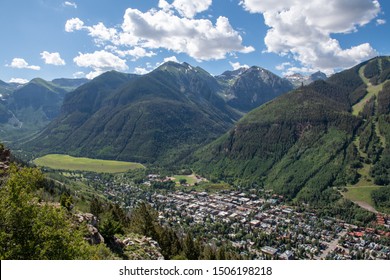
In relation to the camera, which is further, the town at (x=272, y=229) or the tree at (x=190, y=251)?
the town at (x=272, y=229)

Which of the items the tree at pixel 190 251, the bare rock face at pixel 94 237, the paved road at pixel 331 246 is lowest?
the paved road at pixel 331 246

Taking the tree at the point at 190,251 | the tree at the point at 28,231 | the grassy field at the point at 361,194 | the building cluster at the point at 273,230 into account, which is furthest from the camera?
the grassy field at the point at 361,194

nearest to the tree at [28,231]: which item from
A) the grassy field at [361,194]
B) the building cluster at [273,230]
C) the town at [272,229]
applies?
the town at [272,229]

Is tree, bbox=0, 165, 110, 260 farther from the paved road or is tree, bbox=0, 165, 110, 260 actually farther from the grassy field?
the grassy field

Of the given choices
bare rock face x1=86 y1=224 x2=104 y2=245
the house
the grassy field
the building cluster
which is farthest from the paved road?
bare rock face x1=86 y1=224 x2=104 y2=245

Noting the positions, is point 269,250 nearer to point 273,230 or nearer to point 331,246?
point 273,230

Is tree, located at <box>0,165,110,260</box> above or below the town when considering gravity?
above

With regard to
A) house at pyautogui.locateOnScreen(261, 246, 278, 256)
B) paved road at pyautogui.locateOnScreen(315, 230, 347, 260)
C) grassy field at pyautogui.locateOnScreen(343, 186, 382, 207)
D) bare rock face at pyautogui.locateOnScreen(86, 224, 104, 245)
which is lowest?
paved road at pyautogui.locateOnScreen(315, 230, 347, 260)

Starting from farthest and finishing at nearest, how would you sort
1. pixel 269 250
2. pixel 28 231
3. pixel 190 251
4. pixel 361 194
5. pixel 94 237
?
pixel 361 194 → pixel 269 250 → pixel 190 251 → pixel 94 237 → pixel 28 231

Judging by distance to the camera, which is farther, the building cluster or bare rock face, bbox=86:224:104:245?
the building cluster

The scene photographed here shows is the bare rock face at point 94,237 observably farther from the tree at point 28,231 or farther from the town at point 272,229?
the town at point 272,229

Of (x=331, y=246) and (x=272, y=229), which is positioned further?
(x=272, y=229)

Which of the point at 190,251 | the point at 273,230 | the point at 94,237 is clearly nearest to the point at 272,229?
the point at 273,230
